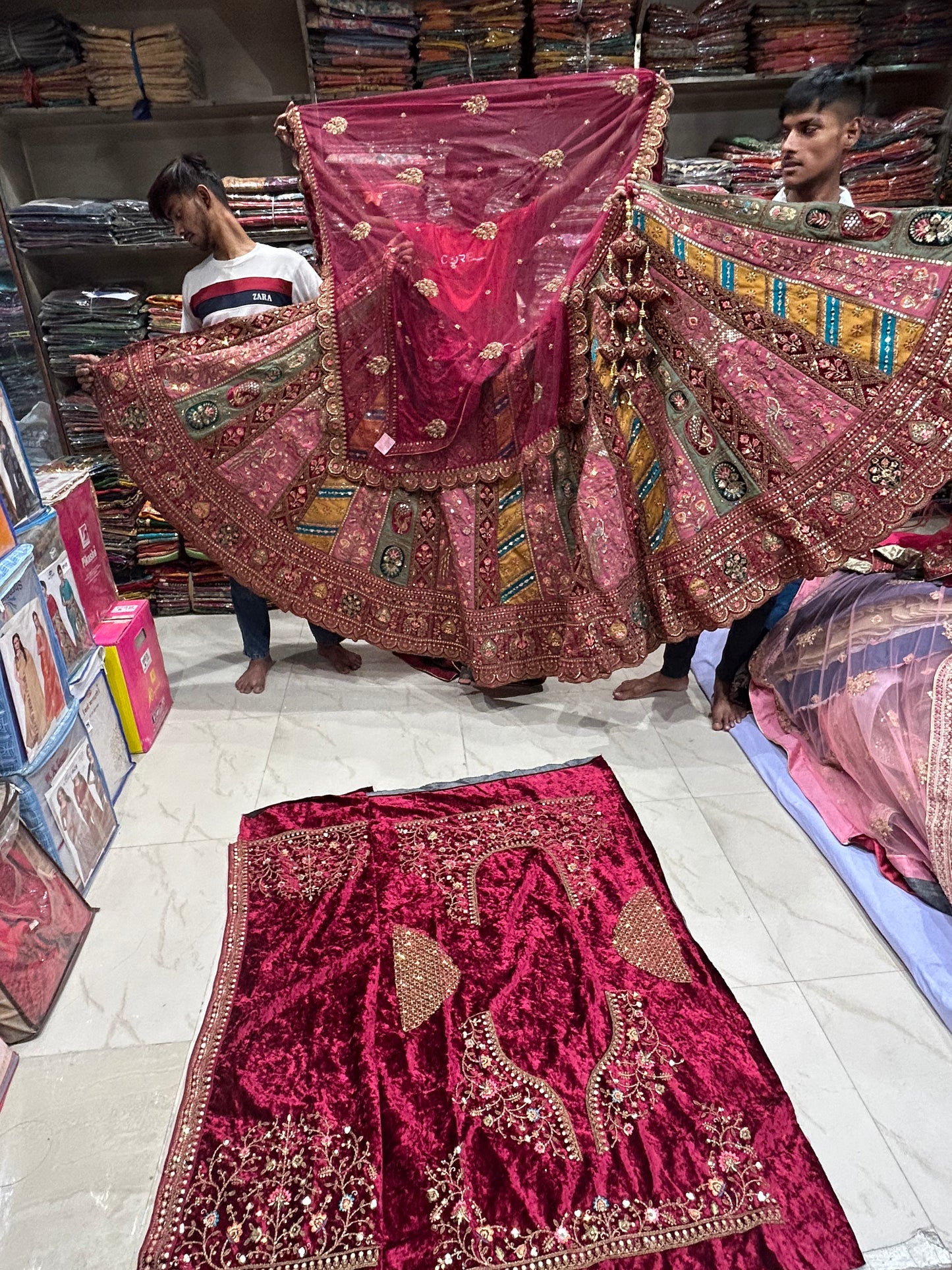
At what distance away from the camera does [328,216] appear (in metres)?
2.07

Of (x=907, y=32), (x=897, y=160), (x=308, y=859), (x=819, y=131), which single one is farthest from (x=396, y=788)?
(x=907, y=32)

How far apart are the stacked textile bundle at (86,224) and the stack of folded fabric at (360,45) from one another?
0.82m

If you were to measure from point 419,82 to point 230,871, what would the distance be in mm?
2894

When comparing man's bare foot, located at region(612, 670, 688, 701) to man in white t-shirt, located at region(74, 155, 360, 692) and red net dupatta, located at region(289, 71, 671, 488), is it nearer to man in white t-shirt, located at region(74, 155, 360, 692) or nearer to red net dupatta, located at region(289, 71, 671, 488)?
red net dupatta, located at region(289, 71, 671, 488)

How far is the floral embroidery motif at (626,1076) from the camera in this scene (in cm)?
126

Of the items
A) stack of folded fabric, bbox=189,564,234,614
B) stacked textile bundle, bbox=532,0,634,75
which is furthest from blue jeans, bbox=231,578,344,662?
stacked textile bundle, bbox=532,0,634,75

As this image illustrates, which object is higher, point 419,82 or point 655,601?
point 419,82

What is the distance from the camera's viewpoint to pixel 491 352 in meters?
2.01

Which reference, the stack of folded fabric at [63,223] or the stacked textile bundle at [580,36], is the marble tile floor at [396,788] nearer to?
the stack of folded fabric at [63,223]

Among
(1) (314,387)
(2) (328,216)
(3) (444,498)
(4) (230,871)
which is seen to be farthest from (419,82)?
(4) (230,871)

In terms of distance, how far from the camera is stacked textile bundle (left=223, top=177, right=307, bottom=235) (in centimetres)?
288

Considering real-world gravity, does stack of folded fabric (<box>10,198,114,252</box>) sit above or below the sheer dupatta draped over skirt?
above

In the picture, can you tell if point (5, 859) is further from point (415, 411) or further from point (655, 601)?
point (655, 601)

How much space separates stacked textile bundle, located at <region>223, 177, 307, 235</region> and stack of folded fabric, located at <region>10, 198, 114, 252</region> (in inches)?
18.6
